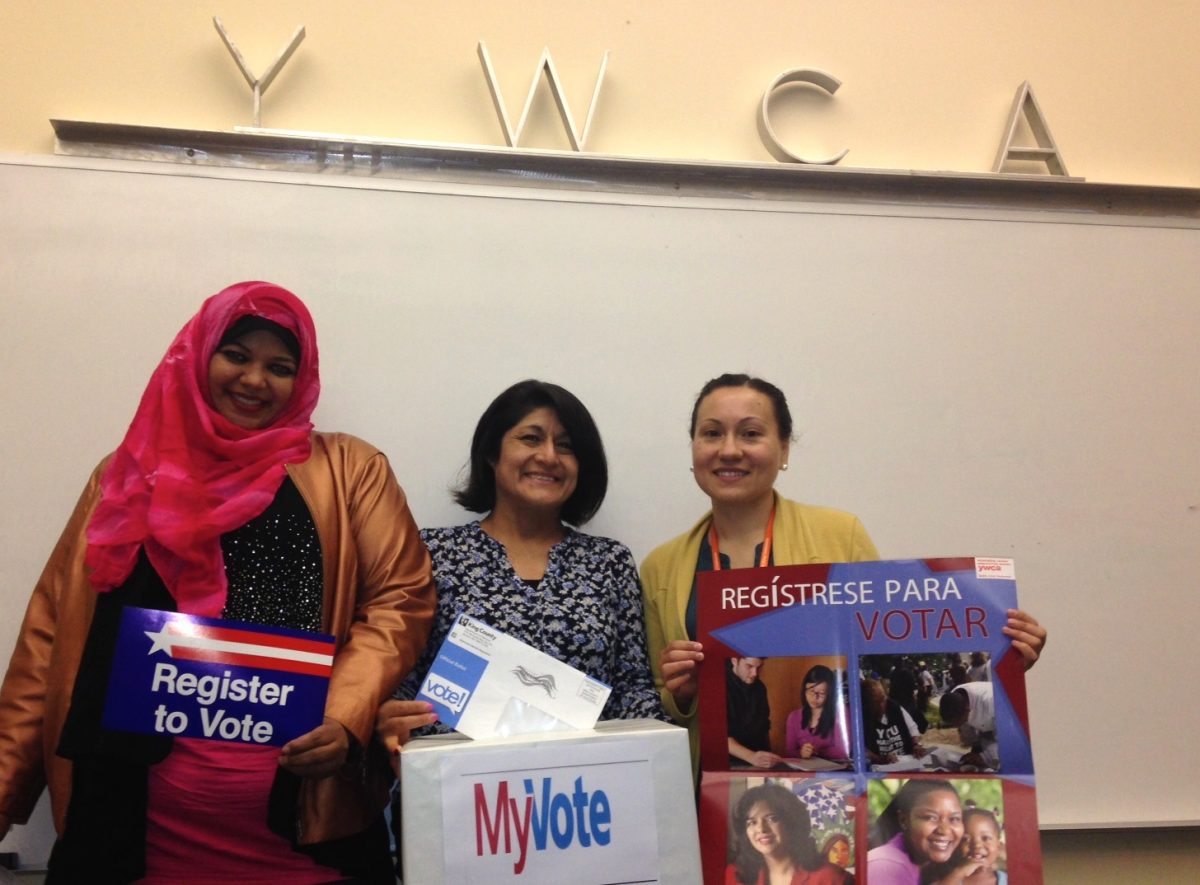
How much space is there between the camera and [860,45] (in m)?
2.22

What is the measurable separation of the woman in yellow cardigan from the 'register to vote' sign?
602 mm

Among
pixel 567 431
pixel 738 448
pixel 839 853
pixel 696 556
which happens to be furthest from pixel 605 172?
pixel 839 853

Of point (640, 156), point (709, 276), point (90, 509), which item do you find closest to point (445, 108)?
point (640, 156)

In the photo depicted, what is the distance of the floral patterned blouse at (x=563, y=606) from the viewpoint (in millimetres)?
1482

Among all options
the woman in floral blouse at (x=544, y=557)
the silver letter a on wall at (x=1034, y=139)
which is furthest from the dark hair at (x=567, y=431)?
the silver letter a on wall at (x=1034, y=139)

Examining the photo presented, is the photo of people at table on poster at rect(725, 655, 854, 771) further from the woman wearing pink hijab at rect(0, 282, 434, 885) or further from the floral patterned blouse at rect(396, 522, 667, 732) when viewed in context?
the woman wearing pink hijab at rect(0, 282, 434, 885)

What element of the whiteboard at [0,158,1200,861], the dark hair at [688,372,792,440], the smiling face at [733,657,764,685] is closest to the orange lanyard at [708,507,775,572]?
the dark hair at [688,372,792,440]

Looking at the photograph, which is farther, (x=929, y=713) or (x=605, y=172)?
(x=605, y=172)

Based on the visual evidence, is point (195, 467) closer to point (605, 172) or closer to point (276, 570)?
point (276, 570)

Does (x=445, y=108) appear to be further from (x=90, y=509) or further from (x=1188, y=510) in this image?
(x=1188, y=510)

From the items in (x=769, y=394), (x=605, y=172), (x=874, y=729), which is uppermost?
(x=605, y=172)

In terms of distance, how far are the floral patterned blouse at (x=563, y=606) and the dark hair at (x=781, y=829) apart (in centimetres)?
29

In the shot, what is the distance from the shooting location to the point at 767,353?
204 cm

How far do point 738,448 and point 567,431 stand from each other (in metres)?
0.33
